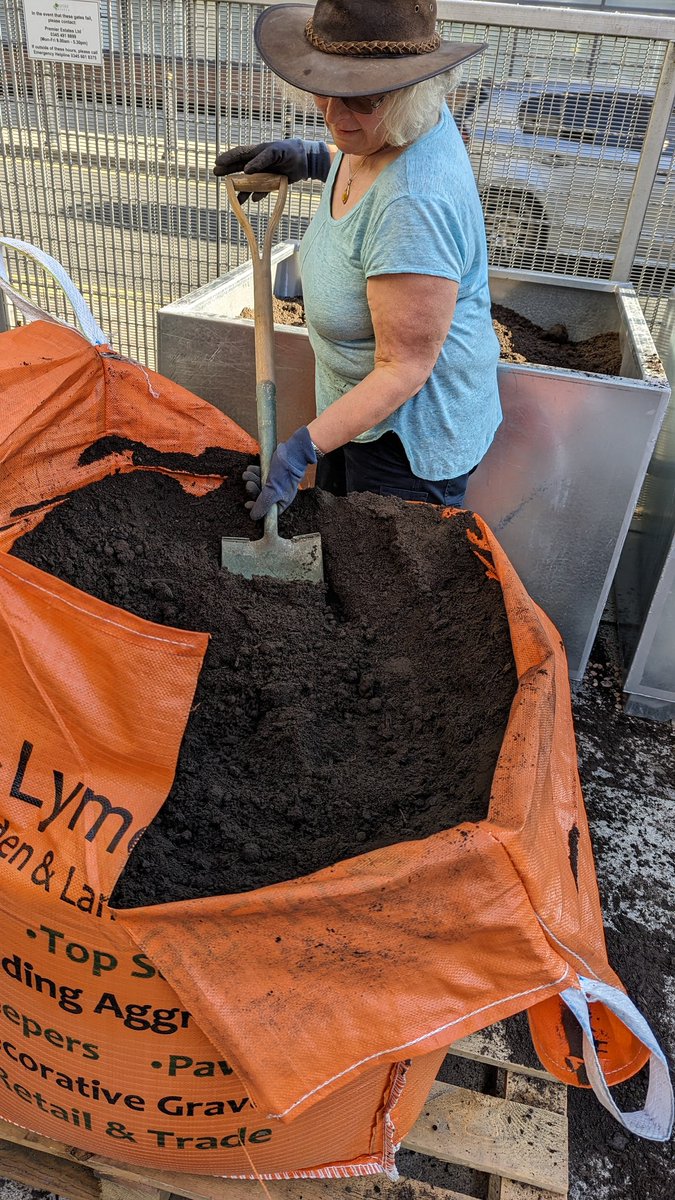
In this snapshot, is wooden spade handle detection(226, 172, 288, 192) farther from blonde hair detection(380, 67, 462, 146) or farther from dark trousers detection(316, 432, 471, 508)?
dark trousers detection(316, 432, 471, 508)

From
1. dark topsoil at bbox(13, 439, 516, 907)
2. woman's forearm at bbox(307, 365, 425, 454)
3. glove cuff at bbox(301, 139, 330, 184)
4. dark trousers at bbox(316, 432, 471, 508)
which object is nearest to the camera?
dark topsoil at bbox(13, 439, 516, 907)

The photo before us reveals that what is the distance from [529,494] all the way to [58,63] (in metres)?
2.50

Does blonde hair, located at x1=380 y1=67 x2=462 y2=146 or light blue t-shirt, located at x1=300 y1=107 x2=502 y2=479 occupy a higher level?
blonde hair, located at x1=380 y1=67 x2=462 y2=146

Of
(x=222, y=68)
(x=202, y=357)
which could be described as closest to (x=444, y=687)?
(x=202, y=357)

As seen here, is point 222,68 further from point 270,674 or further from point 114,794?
point 114,794

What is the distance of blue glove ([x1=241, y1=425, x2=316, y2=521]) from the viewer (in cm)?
165

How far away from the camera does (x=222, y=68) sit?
3.04 metres

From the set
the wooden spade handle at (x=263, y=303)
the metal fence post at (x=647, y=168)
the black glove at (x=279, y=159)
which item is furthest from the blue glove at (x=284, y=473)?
the metal fence post at (x=647, y=168)

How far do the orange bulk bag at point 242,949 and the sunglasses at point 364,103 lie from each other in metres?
0.97

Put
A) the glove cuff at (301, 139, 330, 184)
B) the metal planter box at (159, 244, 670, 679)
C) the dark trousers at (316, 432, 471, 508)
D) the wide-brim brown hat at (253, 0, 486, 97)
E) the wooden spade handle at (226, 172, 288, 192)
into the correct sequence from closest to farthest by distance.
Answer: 1. the wide-brim brown hat at (253, 0, 486, 97)
2. the wooden spade handle at (226, 172, 288, 192)
3. the dark trousers at (316, 432, 471, 508)
4. the glove cuff at (301, 139, 330, 184)
5. the metal planter box at (159, 244, 670, 679)

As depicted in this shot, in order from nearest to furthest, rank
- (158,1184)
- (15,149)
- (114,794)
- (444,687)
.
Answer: (114,794), (158,1184), (444,687), (15,149)

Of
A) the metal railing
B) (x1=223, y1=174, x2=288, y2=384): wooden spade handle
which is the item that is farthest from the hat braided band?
the metal railing

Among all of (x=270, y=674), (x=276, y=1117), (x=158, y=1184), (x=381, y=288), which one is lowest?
(x=158, y=1184)

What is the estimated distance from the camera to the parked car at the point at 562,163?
9.07 ft
